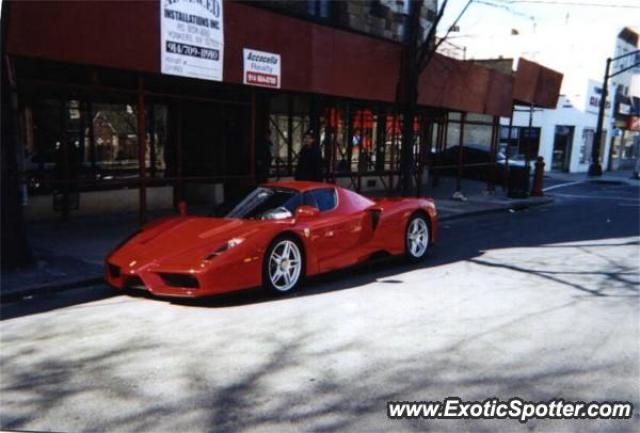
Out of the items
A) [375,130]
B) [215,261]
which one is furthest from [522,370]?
[375,130]

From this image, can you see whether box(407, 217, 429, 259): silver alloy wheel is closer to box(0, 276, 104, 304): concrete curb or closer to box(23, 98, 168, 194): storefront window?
box(0, 276, 104, 304): concrete curb

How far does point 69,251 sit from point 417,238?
493 centimetres

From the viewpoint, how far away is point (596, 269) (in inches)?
316

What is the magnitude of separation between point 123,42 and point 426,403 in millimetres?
6618

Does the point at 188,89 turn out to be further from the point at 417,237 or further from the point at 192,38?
the point at 417,237

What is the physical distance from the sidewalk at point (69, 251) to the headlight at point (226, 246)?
1835 mm

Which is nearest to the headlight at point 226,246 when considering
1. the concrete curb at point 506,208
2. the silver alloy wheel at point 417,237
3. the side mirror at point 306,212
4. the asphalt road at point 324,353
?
the asphalt road at point 324,353

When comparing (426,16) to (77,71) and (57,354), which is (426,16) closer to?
(77,71)

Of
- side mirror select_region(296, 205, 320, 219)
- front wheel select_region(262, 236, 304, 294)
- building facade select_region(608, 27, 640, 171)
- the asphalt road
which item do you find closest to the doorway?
building facade select_region(608, 27, 640, 171)

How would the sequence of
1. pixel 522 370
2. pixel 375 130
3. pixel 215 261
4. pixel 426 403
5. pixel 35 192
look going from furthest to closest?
pixel 375 130 → pixel 35 192 → pixel 215 261 → pixel 522 370 → pixel 426 403

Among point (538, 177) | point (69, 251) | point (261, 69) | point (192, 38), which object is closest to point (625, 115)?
point (538, 177)

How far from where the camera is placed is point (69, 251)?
7.91 meters

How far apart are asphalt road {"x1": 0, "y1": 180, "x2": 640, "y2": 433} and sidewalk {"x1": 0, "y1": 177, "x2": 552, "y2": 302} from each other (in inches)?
10.6

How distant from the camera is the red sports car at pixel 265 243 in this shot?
562cm
